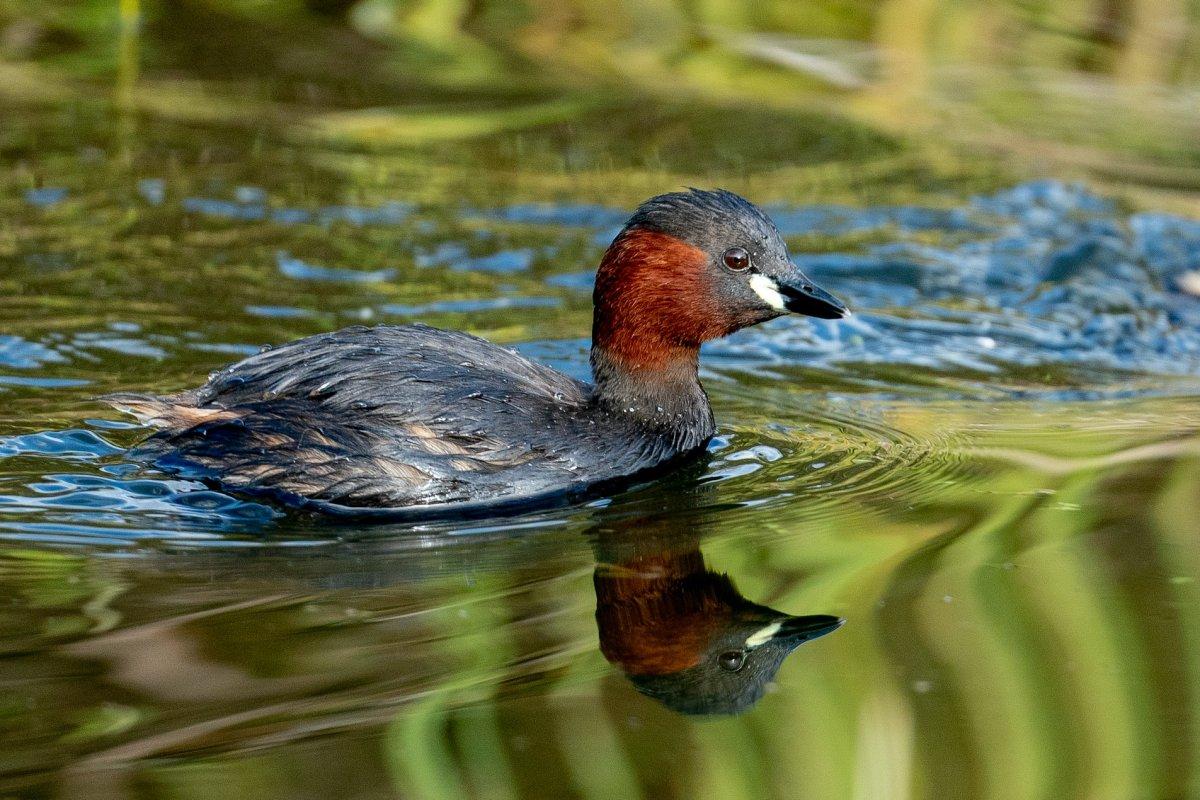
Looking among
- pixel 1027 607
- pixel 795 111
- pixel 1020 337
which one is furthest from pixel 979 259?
pixel 1027 607

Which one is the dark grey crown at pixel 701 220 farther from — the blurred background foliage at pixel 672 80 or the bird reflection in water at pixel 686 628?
the blurred background foliage at pixel 672 80

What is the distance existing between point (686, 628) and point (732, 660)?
0.94 feet

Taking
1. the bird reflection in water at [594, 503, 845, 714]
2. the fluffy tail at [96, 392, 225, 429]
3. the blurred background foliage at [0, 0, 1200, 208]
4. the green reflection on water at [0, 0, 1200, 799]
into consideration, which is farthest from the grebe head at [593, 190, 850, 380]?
the blurred background foliage at [0, 0, 1200, 208]

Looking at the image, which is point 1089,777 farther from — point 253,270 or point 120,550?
point 253,270

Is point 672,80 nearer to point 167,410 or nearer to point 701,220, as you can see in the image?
point 701,220

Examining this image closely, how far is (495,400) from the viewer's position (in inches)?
235

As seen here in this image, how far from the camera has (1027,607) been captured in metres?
4.76

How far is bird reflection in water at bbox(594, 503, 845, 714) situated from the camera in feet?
13.8

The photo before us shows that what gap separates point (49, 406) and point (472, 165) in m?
4.77

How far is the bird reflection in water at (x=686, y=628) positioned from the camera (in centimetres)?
421

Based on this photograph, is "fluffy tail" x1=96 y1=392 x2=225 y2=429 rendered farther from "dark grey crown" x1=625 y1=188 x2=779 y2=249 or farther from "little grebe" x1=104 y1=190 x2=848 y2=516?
"dark grey crown" x1=625 y1=188 x2=779 y2=249

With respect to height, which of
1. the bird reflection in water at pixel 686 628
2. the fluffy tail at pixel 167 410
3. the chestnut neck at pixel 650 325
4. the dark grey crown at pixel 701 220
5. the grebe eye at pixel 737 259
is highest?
the dark grey crown at pixel 701 220

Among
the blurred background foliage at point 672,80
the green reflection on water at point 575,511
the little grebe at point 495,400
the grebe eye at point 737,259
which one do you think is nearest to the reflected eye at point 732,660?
the green reflection on water at point 575,511

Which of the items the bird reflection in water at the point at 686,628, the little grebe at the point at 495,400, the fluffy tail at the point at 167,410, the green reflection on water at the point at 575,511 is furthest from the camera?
the fluffy tail at the point at 167,410
